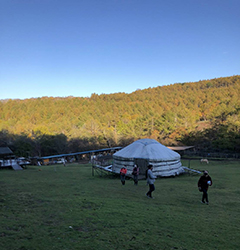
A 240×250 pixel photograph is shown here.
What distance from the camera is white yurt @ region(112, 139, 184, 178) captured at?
57.0ft

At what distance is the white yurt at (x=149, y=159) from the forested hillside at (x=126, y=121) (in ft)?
84.0

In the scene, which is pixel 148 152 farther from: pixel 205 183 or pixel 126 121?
pixel 126 121

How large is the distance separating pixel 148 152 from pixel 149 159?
35.1 inches

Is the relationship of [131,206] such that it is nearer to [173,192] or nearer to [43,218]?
[43,218]

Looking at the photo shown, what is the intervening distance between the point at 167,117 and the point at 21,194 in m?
59.1

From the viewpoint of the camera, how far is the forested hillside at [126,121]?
1909 inches

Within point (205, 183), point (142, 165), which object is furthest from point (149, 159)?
point (205, 183)

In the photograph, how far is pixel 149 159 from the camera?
17.2m

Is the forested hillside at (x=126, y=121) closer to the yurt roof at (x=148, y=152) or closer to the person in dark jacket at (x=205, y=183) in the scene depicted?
the yurt roof at (x=148, y=152)

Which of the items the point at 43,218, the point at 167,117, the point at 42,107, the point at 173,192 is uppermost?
the point at 42,107

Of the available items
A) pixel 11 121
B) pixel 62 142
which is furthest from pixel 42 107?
pixel 62 142

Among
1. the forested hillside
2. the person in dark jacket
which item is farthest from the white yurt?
the forested hillside

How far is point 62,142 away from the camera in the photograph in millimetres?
49781

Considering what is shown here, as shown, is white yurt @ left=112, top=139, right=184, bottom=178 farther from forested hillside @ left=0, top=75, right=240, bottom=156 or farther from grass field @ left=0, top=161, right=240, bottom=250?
forested hillside @ left=0, top=75, right=240, bottom=156
